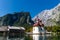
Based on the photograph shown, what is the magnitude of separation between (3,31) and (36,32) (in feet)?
75.8

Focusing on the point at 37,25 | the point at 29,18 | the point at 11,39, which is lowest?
the point at 11,39

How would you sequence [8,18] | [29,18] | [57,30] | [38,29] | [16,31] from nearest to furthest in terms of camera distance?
[16,31]
[38,29]
[57,30]
[29,18]
[8,18]

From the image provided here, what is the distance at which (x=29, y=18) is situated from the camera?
170 meters

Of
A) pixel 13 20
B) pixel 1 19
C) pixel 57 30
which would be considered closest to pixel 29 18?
pixel 13 20

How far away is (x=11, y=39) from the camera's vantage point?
36.0 m

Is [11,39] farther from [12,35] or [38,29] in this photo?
[38,29]

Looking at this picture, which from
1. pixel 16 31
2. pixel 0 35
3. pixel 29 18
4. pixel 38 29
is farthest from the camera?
pixel 29 18

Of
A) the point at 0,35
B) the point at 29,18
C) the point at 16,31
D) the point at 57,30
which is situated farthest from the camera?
the point at 29,18

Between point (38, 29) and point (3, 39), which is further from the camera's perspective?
point (38, 29)

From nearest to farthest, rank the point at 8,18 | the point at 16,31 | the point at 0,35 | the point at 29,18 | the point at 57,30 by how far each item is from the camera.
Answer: the point at 0,35
the point at 16,31
the point at 57,30
the point at 29,18
the point at 8,18

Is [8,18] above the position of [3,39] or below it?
above

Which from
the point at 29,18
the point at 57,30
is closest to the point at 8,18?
the point at 29,18

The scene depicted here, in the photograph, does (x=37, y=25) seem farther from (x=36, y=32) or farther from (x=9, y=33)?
(x=9, y=33)

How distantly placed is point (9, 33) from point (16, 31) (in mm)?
1723
